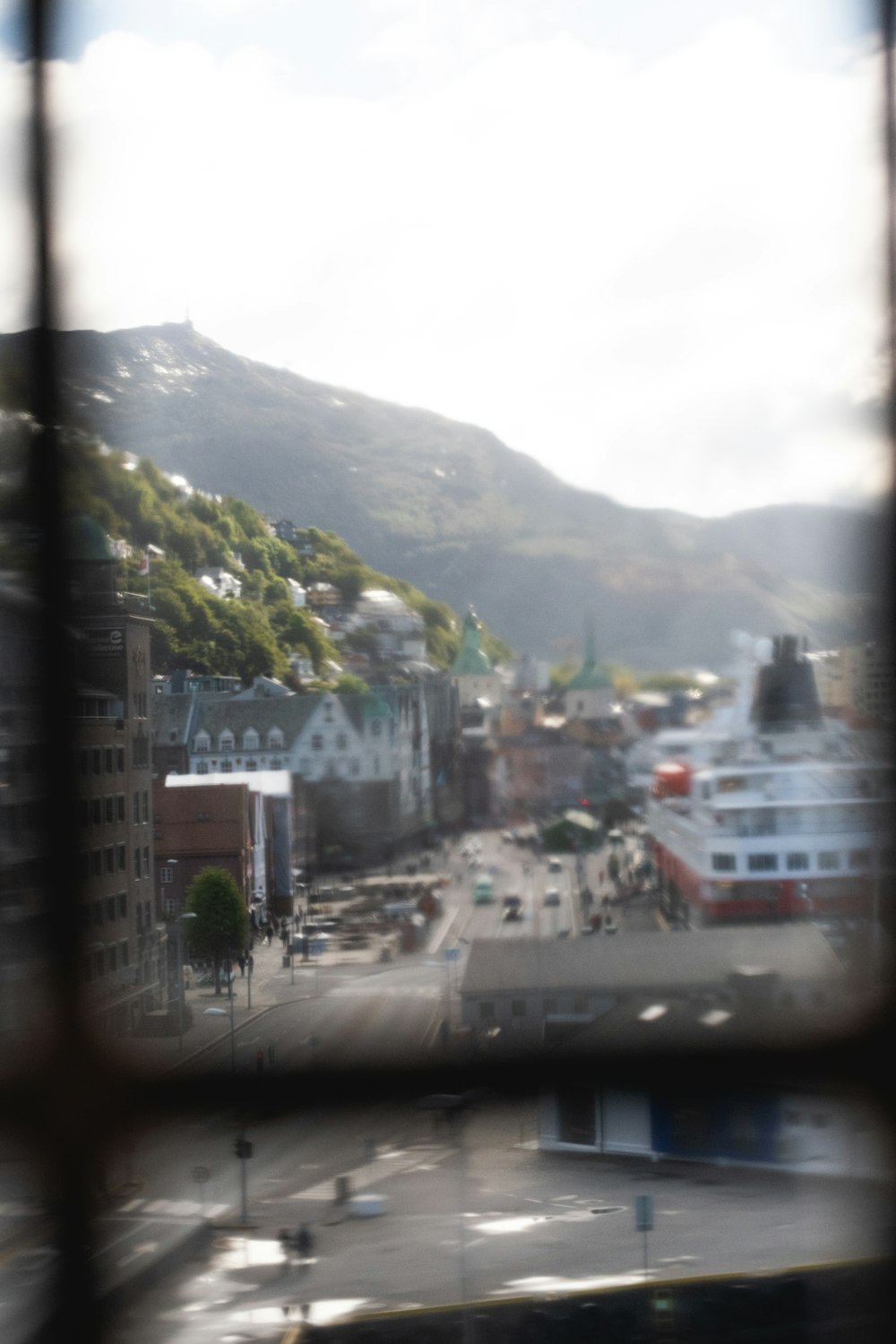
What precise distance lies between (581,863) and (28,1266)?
1.12m

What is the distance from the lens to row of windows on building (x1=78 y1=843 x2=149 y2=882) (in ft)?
5.63

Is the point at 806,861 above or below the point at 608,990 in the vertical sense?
above

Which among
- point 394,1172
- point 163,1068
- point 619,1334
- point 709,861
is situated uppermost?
point 709,861

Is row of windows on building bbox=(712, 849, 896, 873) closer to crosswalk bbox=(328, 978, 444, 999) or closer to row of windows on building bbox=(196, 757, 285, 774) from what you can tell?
crosswalk bbox=(328, 978, 444, 999)

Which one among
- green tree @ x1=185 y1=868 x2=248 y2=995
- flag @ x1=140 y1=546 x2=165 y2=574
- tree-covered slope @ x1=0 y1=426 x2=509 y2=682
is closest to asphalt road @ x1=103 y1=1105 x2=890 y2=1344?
green tree @ x1=185 y1=868 x2=248 y2=995

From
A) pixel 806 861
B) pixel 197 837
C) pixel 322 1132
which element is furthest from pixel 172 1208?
pixel 806 861

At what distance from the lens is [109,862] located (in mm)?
1760

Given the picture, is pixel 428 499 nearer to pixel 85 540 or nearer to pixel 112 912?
pixel 85 540

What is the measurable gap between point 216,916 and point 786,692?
1.02 metres

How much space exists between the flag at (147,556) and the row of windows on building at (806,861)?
41.2 inches

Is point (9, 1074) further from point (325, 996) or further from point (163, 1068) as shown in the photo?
point (325, 996)

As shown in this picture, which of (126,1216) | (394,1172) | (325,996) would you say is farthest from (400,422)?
(126,1216)

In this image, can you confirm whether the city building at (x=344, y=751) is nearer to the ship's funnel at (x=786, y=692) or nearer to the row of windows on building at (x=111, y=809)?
the row of windows on building at (x=111, y=809)

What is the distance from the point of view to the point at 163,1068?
1752mm
